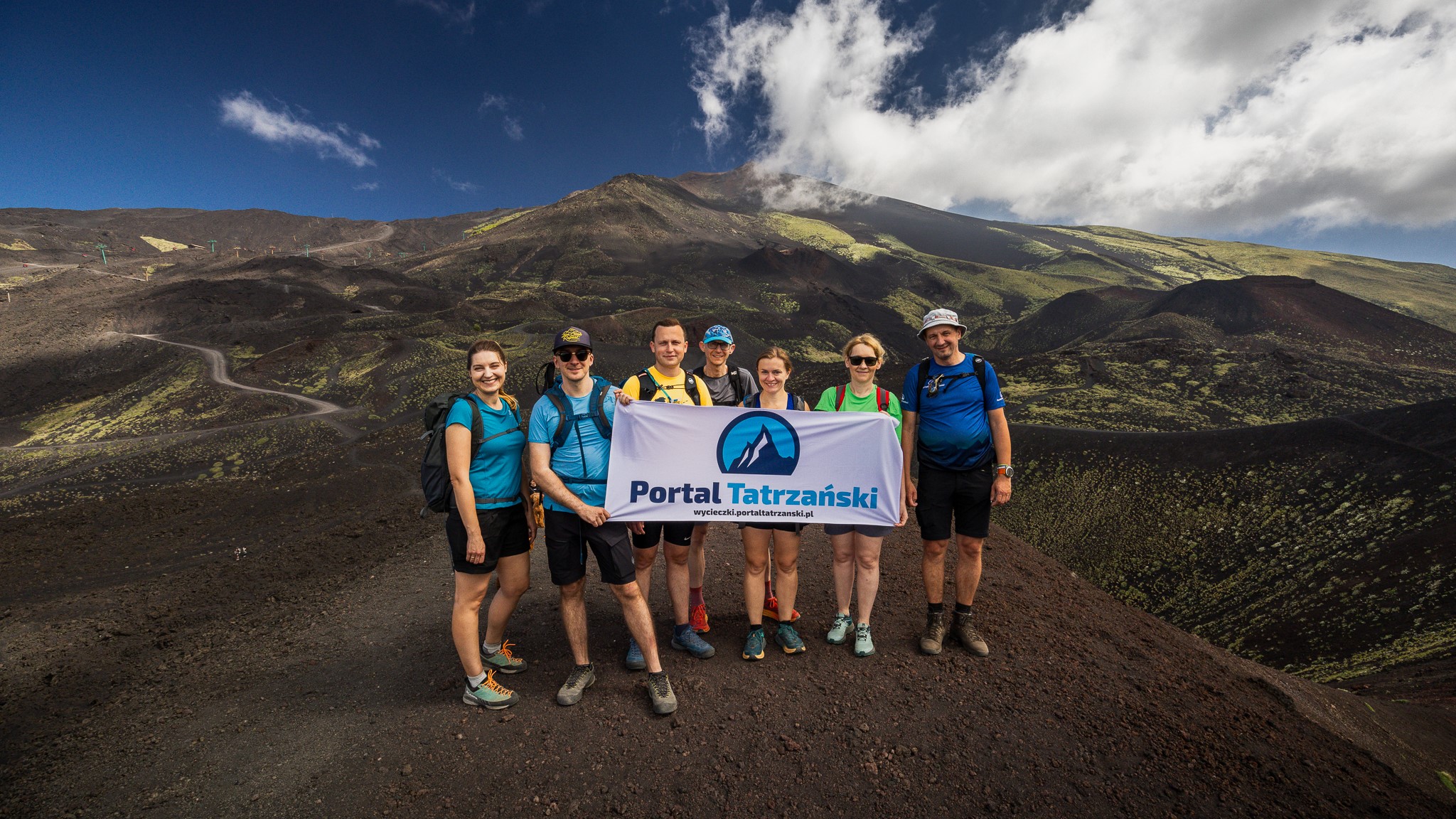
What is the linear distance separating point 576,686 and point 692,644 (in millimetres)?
951

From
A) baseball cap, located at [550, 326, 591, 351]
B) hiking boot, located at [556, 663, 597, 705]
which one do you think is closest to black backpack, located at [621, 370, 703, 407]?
baseball cap, located at [550, 326, 591, 351]

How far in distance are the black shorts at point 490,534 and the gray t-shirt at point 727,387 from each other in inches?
66.5

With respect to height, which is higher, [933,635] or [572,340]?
[572,340]

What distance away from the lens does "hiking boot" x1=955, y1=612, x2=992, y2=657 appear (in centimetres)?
428

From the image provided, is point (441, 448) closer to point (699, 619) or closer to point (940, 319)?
point (699, 619)

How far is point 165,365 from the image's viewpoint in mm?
35125

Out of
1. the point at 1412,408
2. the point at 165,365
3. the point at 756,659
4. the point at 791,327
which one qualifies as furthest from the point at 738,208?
the point at 756,659

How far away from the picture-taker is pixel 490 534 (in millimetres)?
3412

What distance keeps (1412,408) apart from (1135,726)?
20.0 m

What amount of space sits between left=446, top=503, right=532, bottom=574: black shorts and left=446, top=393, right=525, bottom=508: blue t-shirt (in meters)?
0.07

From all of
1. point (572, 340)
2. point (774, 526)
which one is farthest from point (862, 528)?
point (572, 340)

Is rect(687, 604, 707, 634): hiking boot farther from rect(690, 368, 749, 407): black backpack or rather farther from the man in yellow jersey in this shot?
rect(690, 368, 749, 407): black backpack

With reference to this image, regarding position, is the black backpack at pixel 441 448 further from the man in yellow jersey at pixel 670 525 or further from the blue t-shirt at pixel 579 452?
the man in yellow jersey at pixel 670 525

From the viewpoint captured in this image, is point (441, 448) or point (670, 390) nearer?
point (441, 448)
